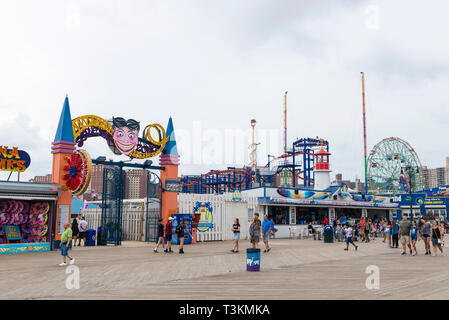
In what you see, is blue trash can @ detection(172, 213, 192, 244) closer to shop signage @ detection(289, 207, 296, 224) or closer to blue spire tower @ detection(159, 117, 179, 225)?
blue spire tower @ detection(159, 117, 179, 225)

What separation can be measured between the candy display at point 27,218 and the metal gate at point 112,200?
3.19 meters

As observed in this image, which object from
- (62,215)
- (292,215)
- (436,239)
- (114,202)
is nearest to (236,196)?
(292,215)

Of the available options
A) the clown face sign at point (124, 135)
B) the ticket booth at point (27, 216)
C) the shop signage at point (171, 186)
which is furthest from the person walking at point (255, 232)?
the clown face sign at point (124, 135)

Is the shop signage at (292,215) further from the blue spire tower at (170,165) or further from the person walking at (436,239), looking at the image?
the person walking at (436,239)

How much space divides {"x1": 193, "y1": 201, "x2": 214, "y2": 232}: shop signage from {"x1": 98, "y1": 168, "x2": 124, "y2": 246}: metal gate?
5.05 metres

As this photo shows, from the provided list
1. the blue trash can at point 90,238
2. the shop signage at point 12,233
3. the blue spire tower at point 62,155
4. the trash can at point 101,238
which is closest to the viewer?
the shop signage at point 12,233

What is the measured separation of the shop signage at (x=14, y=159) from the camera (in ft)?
59.6

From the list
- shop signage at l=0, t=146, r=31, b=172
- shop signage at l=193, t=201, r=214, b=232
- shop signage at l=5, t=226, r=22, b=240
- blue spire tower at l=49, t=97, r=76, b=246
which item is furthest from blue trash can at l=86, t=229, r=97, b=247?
shop signage at l=193, t=201, r=214, b=232

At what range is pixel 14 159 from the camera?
60.5ft

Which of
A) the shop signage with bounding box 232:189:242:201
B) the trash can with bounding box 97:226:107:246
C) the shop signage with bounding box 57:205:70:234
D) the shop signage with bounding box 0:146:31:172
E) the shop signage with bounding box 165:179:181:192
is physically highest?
the shop signage with bounding box 0:146:31:172

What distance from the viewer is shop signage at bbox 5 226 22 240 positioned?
17859mm

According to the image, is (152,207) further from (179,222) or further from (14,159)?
(14,159)
